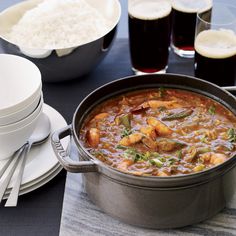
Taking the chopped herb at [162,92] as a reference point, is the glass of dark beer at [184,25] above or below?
below

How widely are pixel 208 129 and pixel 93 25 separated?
0.78 m

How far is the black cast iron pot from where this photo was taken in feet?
4.10

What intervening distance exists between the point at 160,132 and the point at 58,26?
2.55 ft

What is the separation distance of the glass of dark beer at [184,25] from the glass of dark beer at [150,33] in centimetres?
12

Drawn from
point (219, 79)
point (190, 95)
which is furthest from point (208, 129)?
point (219, 79)

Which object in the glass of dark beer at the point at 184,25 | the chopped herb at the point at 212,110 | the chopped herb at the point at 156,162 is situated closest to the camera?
the chopped herb at the point at 156,162

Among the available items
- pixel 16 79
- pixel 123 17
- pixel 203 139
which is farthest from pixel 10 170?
pixel 123 17

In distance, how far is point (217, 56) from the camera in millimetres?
1919

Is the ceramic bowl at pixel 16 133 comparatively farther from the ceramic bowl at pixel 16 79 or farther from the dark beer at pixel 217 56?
the dark beer at pixel 217 56

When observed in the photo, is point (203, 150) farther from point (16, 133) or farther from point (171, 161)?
point (16, 133)

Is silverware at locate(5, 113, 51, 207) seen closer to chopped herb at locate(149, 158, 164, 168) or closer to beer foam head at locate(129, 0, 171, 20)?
chopped herb at locate(149, 158, 164, 168)

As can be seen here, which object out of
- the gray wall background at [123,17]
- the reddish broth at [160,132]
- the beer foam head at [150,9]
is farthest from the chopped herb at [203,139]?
the gray wall background at [123,17]

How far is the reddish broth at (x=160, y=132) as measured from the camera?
138cm

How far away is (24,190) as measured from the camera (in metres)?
1.56
